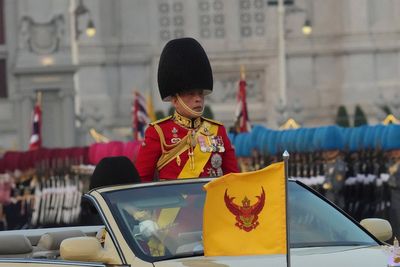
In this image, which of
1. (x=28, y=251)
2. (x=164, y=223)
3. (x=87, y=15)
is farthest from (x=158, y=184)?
(x=87, y=15)

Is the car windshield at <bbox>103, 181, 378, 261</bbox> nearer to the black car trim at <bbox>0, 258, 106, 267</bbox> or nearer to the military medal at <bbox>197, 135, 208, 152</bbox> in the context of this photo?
A: the black car trim at <bbox>0, 258, 106, 267</bbox>

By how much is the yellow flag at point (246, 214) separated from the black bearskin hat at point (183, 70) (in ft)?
7.40

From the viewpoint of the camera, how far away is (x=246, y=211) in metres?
8.53

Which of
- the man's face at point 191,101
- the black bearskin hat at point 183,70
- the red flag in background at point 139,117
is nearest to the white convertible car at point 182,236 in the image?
the man's face at point 191,101

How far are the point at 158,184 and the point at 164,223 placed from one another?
0.45 m

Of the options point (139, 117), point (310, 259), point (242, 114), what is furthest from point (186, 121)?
point (139, 117)

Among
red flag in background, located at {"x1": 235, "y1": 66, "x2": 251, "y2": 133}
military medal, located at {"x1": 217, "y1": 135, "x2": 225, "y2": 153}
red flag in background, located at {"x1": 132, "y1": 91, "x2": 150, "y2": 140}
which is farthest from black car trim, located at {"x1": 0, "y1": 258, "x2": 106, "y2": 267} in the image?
red flag in background, located at {"x1": 132, "y1": 91, "x2": 150, "y2": 140}

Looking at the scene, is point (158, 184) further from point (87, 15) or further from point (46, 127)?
point (87, 15)

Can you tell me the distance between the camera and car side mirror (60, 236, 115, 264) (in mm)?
8664

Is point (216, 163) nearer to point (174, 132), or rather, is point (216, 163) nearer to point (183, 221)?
point (174, 132)

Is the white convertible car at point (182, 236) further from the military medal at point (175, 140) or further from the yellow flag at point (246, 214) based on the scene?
the military medal at point (175, 140)

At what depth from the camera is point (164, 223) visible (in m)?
9.00

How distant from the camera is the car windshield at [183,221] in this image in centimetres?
881

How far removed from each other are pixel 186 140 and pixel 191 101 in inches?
9.3
